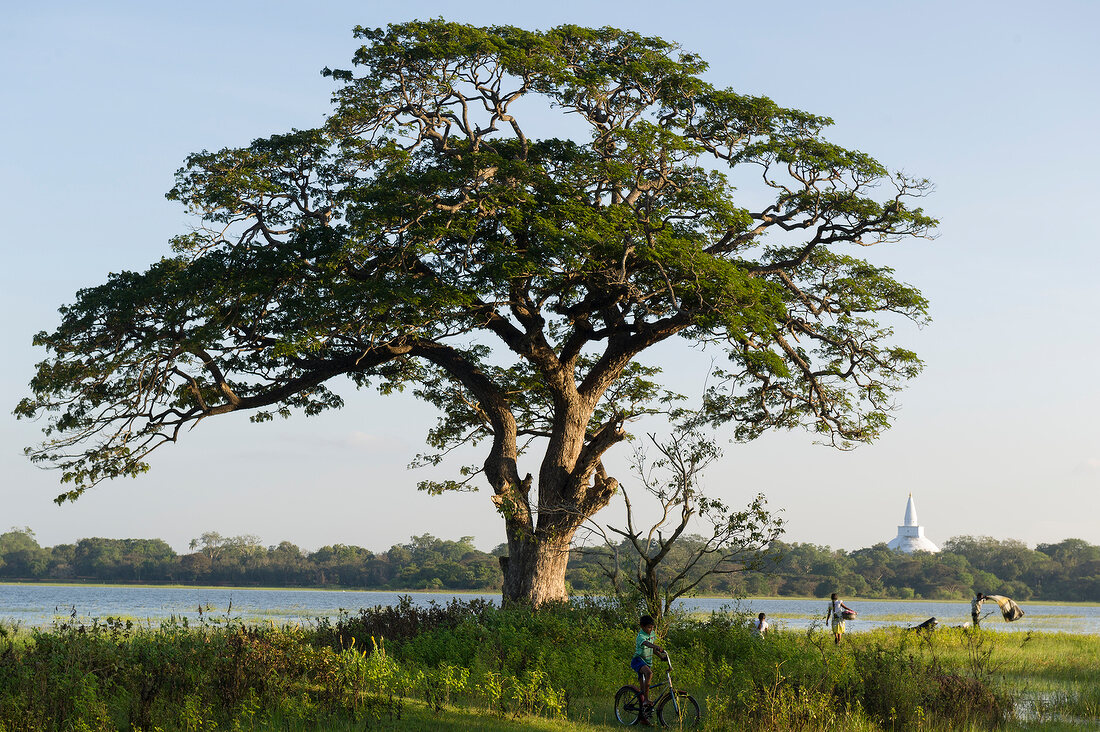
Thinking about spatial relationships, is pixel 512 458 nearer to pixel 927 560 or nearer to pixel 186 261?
pixel 186 261

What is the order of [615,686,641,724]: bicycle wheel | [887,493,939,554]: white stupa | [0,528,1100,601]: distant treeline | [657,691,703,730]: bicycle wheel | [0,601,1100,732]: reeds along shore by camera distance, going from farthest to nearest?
1. [887,493,939,554]: white stupa
2. [0,528,1100,601]: distant treeline
3. [615,686,641,724]: bicycle wheel
4. [657,691,703,730]: bicycle wheel
5. [0,601,1100,732]: reeds along shore

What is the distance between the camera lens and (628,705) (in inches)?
494

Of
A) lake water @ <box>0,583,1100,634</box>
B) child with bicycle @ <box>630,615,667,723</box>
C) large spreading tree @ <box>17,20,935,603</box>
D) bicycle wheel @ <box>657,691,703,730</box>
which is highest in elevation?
large spreading tree @ <box>17,20,935,603</box>

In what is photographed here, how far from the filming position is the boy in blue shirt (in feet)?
40.5

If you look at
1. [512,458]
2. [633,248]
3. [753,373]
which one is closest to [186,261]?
A: [512,458]

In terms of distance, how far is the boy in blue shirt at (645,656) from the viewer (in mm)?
12359

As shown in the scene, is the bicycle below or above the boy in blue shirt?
below

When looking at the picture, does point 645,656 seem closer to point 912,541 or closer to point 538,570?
point 538,570

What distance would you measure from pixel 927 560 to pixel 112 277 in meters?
115

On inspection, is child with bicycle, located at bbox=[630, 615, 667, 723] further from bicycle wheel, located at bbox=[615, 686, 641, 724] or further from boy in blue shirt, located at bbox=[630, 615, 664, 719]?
bicycle wheel, located at bbox=[615, 686, 641, 724]

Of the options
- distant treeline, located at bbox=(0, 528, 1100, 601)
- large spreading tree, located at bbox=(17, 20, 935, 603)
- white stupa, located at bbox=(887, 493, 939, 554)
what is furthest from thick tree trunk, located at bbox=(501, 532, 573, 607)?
white stupa, located at bbox=(887, 493, 939, 554)

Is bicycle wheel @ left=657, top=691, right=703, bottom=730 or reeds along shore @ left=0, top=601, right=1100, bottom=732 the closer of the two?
reeds along shore @ left=0, top=601, right=1100, bottom=732

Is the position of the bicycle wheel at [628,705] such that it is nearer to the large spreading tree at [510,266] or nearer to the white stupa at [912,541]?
the large spreading tree at [510,266]

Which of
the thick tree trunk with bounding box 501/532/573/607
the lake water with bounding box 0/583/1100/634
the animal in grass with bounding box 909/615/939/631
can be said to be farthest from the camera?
the lake water with bounding box 0/583/1100/634
